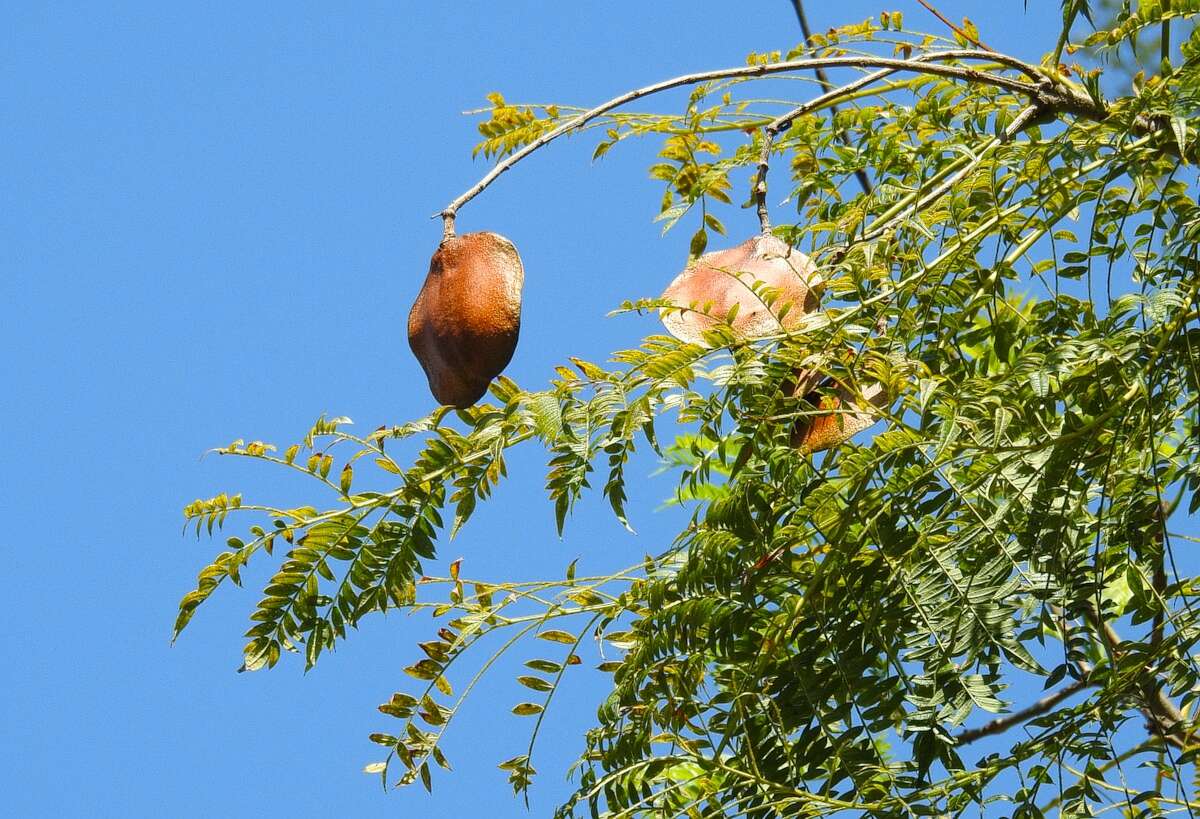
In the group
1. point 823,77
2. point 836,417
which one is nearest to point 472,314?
point 836,417

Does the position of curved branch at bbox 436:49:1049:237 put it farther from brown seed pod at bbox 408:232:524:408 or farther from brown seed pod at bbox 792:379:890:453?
brown seed pod at bbox 792:379:890:453

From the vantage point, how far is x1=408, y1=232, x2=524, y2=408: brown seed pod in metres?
1.81

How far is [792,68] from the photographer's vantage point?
5.86ft

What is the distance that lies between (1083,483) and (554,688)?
678 mm

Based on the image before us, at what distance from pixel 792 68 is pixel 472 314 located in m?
0.46

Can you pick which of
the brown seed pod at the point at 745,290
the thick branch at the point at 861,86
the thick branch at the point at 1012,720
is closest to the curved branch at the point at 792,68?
the thick branch at the point at 861,86

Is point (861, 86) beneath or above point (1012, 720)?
above

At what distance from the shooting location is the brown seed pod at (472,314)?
1.81 meters

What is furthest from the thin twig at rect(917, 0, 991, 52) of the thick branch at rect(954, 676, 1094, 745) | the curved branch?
the thick branch at rect(954, 676, 1094, 745)

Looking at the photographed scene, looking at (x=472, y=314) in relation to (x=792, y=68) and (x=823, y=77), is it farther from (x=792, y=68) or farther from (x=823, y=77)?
(x=823, y=77)

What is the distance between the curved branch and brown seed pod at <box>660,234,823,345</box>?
0.63 ft

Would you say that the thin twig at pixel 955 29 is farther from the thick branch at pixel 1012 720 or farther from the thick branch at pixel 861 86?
the thick branch at pixel 1012 720

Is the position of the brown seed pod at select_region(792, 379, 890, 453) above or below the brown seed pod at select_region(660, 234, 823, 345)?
below

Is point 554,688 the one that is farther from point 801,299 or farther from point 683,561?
point 801,299
